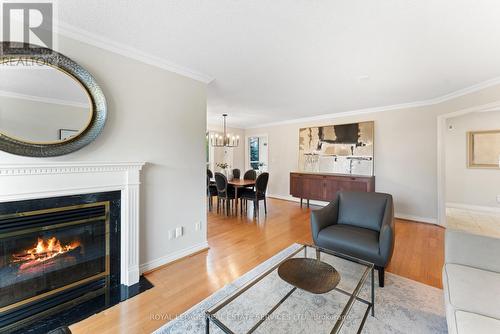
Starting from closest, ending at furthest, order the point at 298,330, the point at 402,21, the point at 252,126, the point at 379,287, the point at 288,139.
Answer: the point at 298,330 → the point at 402,21 → the point at 379,287 → the point at 288,139 → the point at 252,126

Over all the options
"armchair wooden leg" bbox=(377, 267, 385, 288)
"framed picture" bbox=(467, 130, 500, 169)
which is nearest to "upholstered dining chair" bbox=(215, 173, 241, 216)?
"armchair wooden leg" bbox=(377, 267, 385, 288)

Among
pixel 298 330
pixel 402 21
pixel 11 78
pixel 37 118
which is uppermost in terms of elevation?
pixel 402 21

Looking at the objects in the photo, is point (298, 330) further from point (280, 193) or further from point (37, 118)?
point (280, 193)

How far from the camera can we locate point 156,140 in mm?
2371

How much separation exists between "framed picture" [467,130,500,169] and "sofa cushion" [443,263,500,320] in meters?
4.84

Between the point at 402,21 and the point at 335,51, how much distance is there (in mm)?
590

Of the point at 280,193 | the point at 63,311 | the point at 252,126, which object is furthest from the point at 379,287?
the point at 252,126

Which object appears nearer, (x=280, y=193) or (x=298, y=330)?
(x=298, y=330)

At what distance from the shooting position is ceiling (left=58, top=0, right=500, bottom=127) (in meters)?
1.53

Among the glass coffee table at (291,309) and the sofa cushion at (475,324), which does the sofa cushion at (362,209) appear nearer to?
the glass coffee table at (291,309)

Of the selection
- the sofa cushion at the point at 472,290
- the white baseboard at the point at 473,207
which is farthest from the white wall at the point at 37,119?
the white baseboard at the point at 473,207

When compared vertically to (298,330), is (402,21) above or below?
above

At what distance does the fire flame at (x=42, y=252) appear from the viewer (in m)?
1.64

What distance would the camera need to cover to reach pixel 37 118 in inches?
64.1
